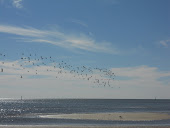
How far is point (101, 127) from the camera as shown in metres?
48.6

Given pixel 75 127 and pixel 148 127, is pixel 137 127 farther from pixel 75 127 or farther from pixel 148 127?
pixel 75 127

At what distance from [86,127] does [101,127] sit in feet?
8.85

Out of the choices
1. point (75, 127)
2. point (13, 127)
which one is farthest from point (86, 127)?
point (13, 127)

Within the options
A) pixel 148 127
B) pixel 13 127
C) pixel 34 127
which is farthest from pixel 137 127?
pixel 13 127

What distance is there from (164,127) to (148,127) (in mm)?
2832

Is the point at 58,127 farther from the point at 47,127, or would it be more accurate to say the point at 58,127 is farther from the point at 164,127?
the point at 164,127

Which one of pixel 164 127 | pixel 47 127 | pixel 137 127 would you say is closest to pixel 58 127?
pixel 47 127

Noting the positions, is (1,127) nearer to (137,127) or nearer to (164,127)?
(137,127)

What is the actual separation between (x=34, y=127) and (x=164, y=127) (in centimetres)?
2354

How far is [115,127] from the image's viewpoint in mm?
49156

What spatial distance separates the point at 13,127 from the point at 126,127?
20.8 meters

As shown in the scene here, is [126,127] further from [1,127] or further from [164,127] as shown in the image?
[1,127]

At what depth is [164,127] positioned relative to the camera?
158ft

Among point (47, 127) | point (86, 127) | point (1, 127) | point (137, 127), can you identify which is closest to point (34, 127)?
point (47, 127)
